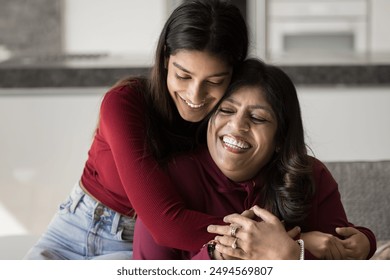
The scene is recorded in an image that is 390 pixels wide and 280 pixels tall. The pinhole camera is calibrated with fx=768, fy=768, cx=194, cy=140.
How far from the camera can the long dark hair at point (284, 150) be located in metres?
1.38

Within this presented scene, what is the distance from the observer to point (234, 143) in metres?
1.36

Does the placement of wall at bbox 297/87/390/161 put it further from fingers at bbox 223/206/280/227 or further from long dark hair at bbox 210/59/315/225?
fingers at bbox 223/206/280/227

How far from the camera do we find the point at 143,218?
1348 millimetres

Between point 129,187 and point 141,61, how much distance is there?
1.63m

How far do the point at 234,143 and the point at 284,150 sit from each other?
0.12 m

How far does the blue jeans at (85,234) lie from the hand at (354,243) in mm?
431

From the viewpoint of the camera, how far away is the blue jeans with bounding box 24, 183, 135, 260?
157 centimetres

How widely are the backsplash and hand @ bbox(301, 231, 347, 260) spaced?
2879mm

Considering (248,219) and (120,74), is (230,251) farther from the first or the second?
(120,74)

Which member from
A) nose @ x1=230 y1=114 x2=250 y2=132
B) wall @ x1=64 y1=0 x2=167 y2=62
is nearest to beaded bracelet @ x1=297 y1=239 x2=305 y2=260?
nose @ x1=230 y1=114 x2=250 y2=132

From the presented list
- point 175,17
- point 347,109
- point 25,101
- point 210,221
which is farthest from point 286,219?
point 25,101

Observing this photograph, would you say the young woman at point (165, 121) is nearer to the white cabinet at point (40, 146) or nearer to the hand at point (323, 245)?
the hand at point (323, 245)
